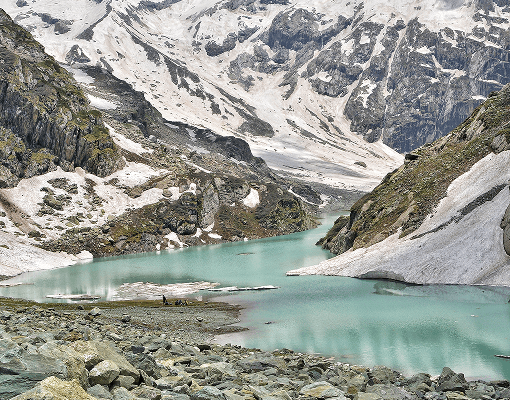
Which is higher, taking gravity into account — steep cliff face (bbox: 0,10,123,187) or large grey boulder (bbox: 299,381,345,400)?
steep cliff face (bbox: 0,10,123,187)

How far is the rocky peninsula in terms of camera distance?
37.4 feet

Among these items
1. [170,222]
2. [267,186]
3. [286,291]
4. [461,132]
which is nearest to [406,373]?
[286,291]

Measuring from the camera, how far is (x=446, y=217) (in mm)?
60656

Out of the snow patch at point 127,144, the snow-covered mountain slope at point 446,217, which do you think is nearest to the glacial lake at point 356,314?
the snow-covered mountain slope at point 446,217

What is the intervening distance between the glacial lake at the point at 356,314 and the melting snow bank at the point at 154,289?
2.13 m

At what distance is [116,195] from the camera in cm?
13062

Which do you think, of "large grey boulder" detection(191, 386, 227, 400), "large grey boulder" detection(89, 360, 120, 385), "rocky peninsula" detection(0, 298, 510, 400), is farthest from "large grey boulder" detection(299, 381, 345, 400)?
"large grey boulder" detection(89, 360, 120, 385)

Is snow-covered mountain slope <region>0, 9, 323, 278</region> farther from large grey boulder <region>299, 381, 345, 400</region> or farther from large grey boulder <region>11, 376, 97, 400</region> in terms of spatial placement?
large grey boulder <region>11, 376, 97, 400</region>

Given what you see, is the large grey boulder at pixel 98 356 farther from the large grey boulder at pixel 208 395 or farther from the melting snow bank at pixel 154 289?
the melting snow bank at pixel 154 289

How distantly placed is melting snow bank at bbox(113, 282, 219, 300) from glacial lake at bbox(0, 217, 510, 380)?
2.13 meters

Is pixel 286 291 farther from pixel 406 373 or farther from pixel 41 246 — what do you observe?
pixel 41 246

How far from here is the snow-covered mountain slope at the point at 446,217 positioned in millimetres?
53219

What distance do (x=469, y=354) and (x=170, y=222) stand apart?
104361 millimetres

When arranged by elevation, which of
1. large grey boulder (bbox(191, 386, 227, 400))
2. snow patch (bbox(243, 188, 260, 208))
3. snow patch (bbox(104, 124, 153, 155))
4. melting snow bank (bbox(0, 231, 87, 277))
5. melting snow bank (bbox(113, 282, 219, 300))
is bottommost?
melting snow bank (bbox(113, 282, 219, 300))
